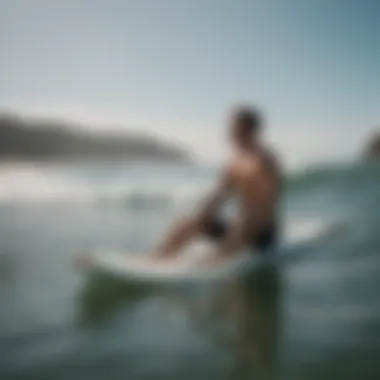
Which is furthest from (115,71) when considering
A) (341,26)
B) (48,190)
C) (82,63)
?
(341,26)

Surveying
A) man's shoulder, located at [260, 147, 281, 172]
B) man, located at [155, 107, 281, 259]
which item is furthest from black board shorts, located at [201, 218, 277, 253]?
man's shoulder, located at [260, 147, 281, 172]

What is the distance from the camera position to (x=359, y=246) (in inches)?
67.2

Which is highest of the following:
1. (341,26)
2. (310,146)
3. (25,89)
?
(341,26)

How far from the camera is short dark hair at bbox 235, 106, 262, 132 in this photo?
167 cm

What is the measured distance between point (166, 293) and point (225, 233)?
8.3 inches

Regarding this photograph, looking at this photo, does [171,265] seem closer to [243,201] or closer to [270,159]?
[243,201]

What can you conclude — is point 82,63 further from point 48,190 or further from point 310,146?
point 310,146

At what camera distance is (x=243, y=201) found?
167cm

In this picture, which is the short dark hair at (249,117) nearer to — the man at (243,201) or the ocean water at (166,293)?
the man at (243,201)

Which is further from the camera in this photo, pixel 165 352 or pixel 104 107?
pixel 104 107

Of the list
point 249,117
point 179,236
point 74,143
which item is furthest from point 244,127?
point 74,143

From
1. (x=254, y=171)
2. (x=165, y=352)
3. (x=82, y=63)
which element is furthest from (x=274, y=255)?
(x=82, y=63)

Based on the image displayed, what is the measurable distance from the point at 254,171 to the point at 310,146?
164 mm

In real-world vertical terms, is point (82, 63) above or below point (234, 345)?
above
